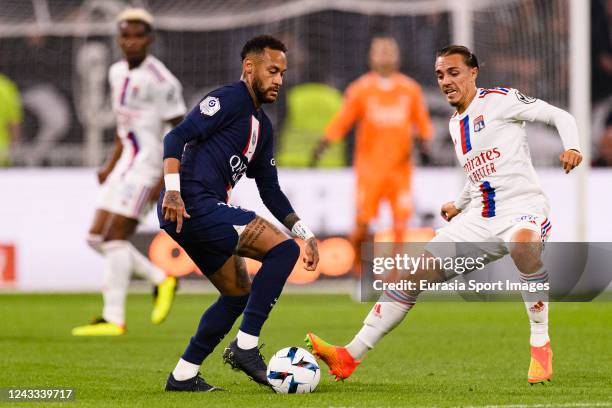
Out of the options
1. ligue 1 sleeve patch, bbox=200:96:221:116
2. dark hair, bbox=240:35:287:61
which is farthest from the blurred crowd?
A: ligue 1 sleeve patch, bbox=200:96:221:116

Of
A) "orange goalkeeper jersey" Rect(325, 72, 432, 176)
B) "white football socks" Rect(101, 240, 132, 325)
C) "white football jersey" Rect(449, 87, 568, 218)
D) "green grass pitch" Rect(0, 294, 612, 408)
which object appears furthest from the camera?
"orange goalkeeper jersey" Rect(325, 72, 432, 176)

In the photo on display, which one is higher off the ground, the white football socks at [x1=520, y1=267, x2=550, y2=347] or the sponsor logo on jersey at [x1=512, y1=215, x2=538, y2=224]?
the sponsor logo on jersey at [x1=512, y1=215, x2=538, y2=224]

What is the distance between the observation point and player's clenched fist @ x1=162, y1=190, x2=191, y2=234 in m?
6.34

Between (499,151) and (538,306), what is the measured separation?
0.85 m

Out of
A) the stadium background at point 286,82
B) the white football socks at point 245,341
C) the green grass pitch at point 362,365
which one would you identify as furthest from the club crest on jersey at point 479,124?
the stadium background at point 286,82

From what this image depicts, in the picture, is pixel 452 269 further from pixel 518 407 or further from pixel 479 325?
pixel 479 325

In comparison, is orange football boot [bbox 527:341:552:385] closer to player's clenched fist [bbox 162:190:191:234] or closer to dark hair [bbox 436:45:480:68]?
dark hair [bbox 436:45:480:68]

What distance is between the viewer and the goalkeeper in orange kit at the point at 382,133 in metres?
14.5

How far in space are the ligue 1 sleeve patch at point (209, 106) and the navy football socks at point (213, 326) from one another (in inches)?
37.1

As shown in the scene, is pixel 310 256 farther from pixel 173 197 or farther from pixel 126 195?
pixel 126 195

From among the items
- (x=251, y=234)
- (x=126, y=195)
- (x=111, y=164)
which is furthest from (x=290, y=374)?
(x=111, y=164)

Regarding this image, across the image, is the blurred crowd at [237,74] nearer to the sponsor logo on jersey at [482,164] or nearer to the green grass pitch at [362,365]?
the green grass pitch at [362,365]

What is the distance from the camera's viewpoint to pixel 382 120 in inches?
580

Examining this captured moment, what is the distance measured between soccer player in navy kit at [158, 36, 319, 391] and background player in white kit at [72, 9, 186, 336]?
13.5ft
